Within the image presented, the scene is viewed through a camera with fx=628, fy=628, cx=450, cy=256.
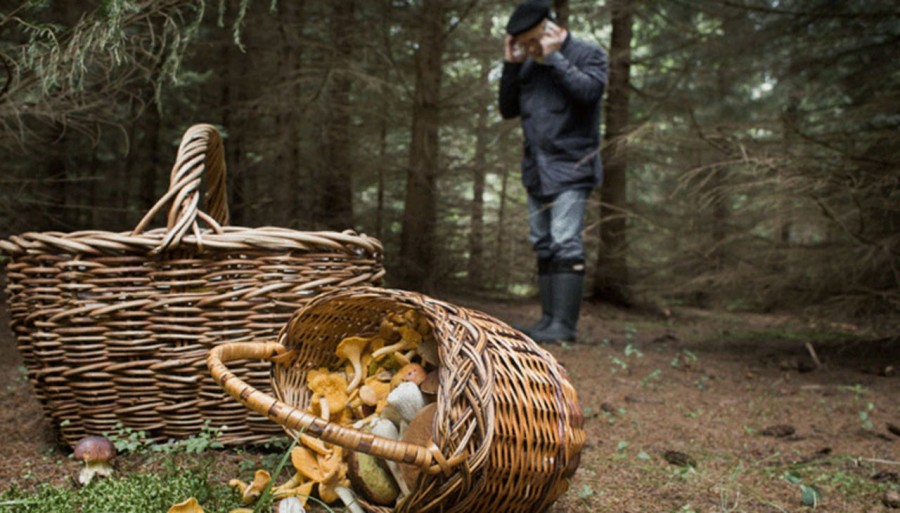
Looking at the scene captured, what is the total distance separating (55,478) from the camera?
1.60m

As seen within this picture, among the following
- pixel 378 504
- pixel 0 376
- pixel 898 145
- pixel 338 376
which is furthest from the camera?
pixel 898 145

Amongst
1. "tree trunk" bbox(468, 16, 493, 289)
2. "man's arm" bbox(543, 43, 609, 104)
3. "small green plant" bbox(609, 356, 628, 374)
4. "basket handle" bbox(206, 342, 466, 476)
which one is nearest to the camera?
"basket handle" bbox(206, 342, 466, 476)

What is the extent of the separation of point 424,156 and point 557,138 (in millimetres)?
1867

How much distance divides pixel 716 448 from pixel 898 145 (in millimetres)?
2575

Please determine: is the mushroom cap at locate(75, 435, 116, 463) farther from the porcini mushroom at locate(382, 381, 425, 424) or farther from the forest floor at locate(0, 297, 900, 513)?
the porcini mushroom at locate(382, 381, 425, 424)

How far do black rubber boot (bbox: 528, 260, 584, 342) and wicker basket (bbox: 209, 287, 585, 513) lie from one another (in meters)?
2.54

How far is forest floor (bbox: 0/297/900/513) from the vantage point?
1723mm

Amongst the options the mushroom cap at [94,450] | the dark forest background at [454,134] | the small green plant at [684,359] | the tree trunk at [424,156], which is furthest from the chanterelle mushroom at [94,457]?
the tree trunk at [424,156]

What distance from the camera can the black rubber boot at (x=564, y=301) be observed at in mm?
4008

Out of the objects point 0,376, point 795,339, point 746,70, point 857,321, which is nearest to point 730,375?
point 857,321

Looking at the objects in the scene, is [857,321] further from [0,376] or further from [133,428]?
[0,376]

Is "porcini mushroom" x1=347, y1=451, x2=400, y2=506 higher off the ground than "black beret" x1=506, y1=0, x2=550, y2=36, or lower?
lower

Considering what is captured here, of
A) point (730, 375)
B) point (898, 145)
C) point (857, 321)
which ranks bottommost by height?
point (730, 375)

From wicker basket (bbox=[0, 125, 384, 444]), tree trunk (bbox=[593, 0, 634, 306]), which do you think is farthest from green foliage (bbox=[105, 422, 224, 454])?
tree trunk (bbox=[593, 0, 634, 306])
